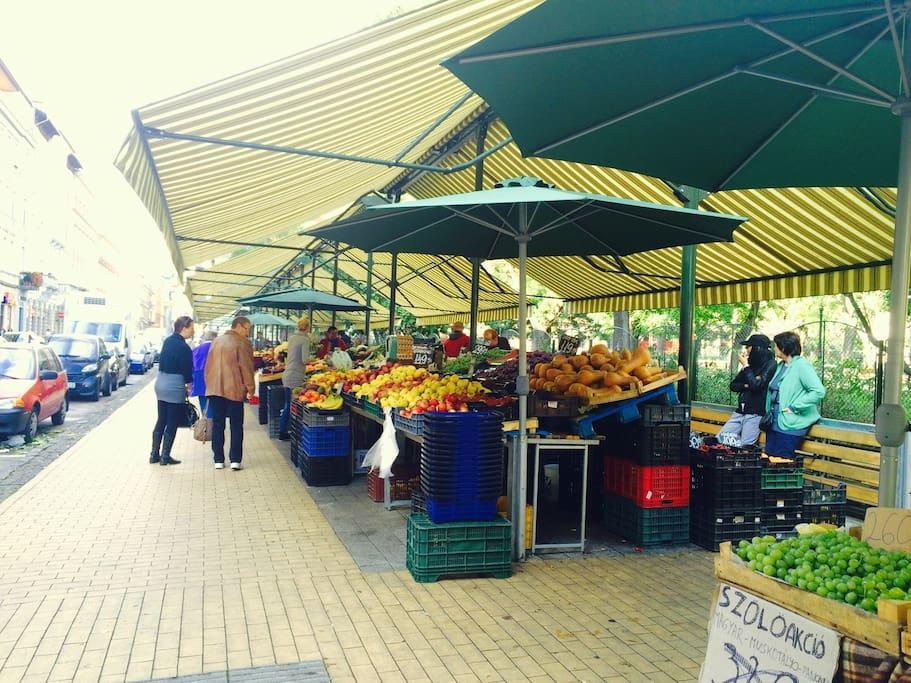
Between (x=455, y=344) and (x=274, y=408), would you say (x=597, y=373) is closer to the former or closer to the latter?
(x=455, y=344)

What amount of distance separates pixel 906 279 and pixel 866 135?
1.59 meters

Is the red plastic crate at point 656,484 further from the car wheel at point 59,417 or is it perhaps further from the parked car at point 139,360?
the parked car at point 139,360

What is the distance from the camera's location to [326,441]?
26.5 ft

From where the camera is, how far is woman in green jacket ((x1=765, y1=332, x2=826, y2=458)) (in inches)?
258

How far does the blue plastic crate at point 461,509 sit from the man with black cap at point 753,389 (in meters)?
2.98

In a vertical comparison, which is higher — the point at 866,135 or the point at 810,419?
the point at 866,135

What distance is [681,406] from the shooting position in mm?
6039

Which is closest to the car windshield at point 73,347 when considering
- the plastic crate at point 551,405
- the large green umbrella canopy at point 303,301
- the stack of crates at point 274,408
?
the large green umbrella canopy at point 303,301

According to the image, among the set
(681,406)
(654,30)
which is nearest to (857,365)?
(681,406)

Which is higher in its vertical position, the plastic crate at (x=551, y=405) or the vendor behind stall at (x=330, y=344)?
the vendor behind stall at (x=330, y=344)

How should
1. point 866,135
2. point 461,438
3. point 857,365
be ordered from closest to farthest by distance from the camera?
1. point 866,135
2. point 461,438
3. point 857,365

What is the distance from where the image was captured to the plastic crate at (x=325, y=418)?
807cm

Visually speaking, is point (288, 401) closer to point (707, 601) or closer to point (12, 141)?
point (707, 601)

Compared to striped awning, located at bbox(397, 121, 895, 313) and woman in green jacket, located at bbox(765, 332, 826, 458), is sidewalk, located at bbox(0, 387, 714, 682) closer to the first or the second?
woman in green jacket, located at bbox(765, 332, 826, 458)
